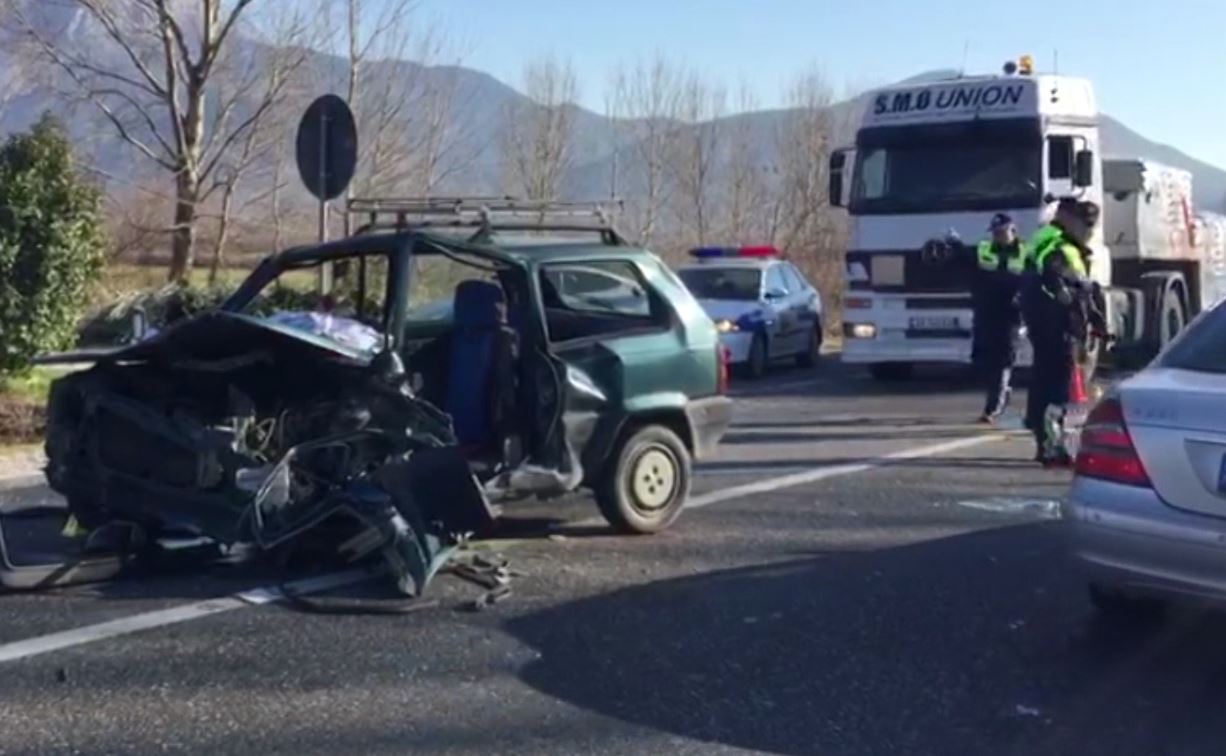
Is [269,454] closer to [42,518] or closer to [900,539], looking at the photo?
[42,518]

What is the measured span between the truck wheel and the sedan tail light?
15.6 m

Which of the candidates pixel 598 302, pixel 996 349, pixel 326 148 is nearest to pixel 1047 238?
pixel 996 349

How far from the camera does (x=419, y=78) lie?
117 feet

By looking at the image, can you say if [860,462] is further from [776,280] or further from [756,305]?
[776,280]

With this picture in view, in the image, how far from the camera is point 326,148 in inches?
554

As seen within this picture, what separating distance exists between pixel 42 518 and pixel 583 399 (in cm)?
316

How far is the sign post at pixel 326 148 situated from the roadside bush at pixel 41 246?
273 cm

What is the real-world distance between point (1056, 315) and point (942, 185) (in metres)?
6.48

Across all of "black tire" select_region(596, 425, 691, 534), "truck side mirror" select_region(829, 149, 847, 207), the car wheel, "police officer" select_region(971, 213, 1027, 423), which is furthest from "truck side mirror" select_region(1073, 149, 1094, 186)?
the car wheel

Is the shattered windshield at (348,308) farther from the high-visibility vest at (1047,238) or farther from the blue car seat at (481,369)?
the high-visibility vest at (1047,238)

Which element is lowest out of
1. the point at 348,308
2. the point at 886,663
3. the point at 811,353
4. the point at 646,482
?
the point at 886,663

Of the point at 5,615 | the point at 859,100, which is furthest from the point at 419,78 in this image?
the point at 5,615

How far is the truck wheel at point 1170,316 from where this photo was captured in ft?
72.1

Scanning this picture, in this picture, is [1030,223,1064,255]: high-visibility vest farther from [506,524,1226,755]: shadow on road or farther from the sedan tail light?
the sedan tail light
